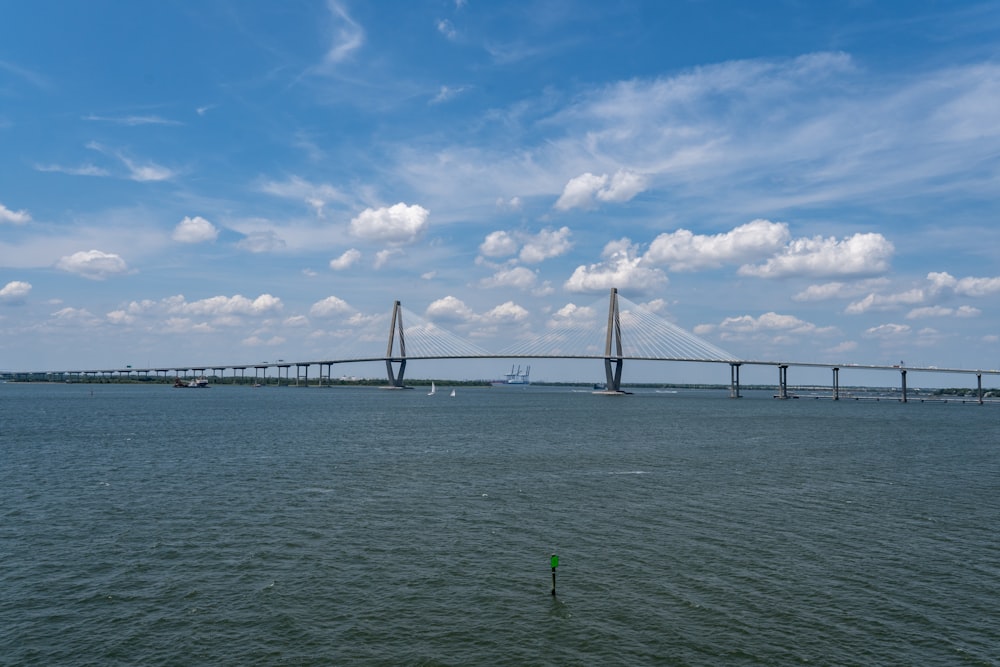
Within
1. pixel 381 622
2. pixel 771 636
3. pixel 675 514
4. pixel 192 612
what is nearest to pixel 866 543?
pixel 675 514

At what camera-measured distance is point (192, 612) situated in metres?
22.2

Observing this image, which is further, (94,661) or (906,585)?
A: (906,585)

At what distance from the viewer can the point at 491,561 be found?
27609 mm

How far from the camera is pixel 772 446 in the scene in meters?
71.1

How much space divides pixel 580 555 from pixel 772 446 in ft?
163

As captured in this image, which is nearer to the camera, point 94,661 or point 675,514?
point 94,661

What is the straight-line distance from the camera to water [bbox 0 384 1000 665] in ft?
66.2

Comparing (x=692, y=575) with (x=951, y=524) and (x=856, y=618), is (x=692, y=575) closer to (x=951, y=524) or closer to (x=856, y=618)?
(x=856, y=618)

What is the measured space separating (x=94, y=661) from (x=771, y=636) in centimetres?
1969

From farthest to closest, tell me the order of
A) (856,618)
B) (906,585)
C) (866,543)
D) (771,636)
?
(866,543) → (906,585) → (856,618) → (771,636)

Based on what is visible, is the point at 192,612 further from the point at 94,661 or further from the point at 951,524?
the point at 951,524

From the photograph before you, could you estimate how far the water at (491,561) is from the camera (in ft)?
66.2

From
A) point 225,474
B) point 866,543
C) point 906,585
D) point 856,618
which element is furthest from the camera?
point 225,474

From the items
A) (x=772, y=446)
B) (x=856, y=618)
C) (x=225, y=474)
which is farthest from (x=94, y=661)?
(x=772, y=446)
